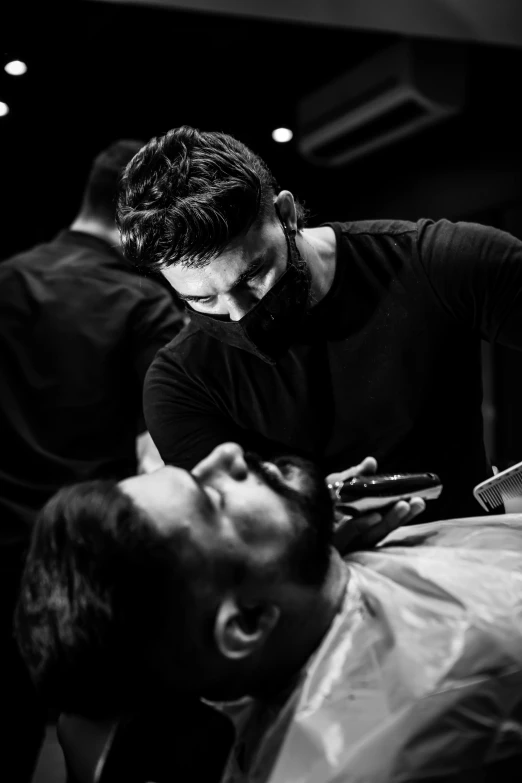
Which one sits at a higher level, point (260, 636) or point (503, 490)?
point (503, 490)

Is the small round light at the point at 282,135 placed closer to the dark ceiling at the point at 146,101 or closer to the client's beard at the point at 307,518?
the dark ceiling at the point at 146,101

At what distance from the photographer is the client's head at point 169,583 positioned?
1.13 meters

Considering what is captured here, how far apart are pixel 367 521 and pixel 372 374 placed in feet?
0.95

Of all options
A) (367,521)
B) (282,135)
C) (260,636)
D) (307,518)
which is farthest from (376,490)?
(282,135)

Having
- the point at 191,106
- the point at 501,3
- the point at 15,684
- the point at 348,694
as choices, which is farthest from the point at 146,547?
the point at 501,3

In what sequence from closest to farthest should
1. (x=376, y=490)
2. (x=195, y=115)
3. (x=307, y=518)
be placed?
(x=307, y=518) < (x=376, y=490) < (x=195, y=115)

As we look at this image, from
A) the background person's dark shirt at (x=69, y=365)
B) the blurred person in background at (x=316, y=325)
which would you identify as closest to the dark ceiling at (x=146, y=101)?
the background person's dark shirt at (x=69, y=365)

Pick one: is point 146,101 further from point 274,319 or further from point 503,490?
point 503,490

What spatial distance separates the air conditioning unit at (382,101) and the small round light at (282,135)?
3 centimetres

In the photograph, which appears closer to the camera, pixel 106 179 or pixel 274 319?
pixel 274 319

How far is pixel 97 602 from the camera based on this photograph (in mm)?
1123

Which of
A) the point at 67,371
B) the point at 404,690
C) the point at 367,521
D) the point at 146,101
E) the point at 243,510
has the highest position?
the point at 146,101

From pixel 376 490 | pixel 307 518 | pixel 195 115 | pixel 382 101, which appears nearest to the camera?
pixel 307 518

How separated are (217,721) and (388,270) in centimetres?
87
